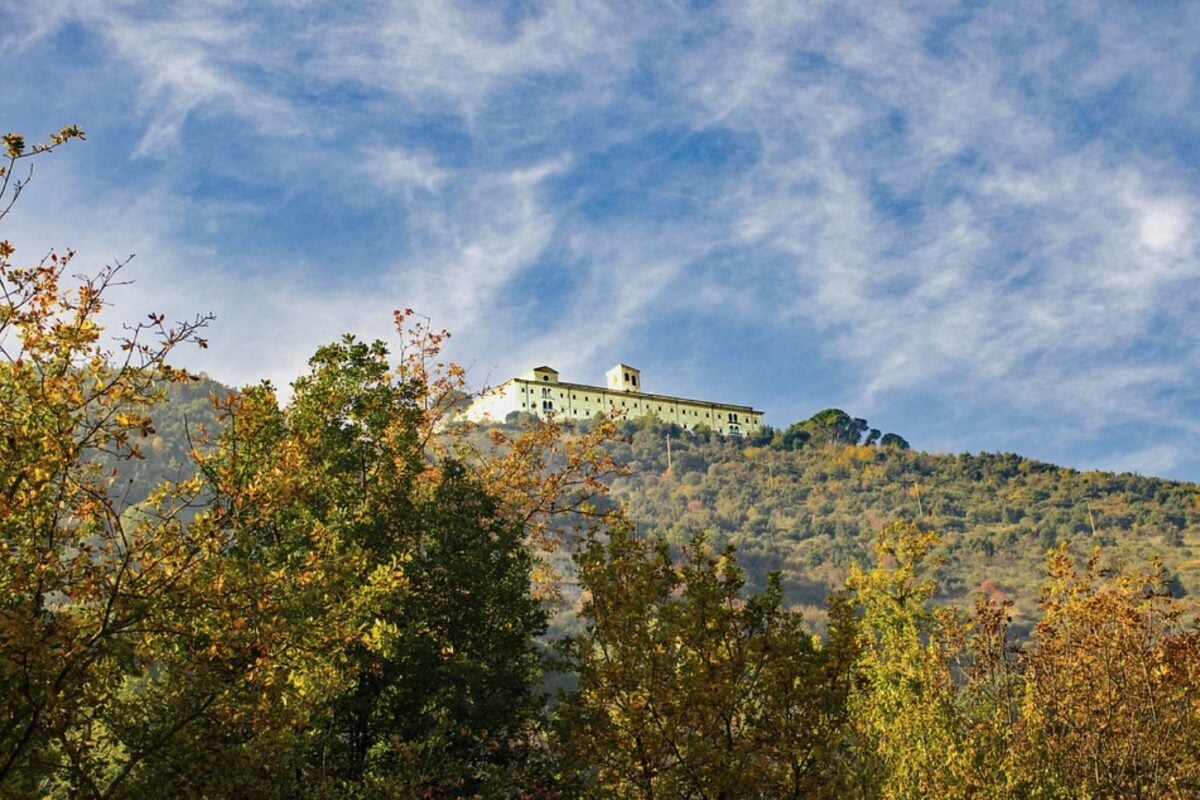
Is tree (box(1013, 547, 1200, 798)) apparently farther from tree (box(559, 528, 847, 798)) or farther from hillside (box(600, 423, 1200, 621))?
hillside (box(600, 423, 1200, 621))

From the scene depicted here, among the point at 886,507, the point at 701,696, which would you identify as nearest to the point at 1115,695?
the point at 701,696

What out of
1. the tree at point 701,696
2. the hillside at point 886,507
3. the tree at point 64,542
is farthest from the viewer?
the hillside at point 886,507

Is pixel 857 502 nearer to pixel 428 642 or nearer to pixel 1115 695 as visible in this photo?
pixel 1115 695

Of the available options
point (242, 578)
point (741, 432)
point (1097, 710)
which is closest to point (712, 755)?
point (242, 578)

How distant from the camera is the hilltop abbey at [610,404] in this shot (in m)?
162

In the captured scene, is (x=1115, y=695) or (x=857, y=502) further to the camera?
(x=857, y=502)

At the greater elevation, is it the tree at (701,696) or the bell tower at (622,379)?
the bell tower at (622,379)

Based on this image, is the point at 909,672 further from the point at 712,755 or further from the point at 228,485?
the point at 228,485

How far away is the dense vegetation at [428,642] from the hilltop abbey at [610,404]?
5153 inches

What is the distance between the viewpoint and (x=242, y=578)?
1175cm

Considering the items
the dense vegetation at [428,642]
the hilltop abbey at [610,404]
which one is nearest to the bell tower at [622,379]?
the hilltop abbey at [610,404]

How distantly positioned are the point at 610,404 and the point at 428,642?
155849 millimetres

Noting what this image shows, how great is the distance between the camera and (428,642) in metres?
16.1

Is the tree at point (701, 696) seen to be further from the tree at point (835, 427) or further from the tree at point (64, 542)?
the tree at point (835, 427)
